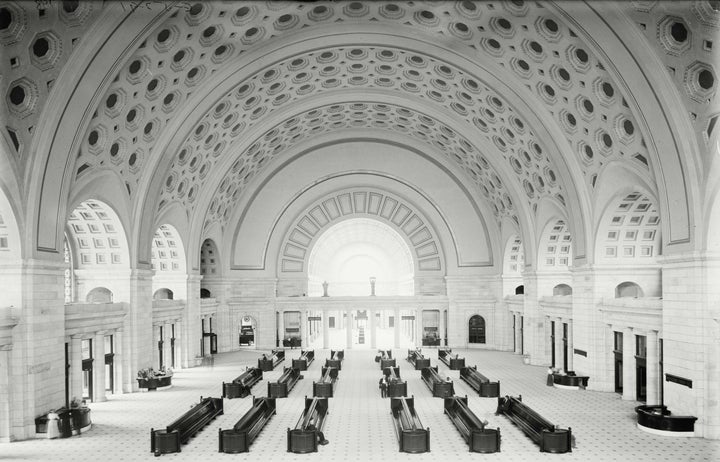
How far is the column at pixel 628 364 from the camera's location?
921 inches

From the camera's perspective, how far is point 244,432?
53.3 ft

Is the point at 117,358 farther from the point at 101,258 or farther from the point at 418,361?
the point at 418,361

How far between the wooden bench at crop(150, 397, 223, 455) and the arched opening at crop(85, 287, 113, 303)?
10.2 m

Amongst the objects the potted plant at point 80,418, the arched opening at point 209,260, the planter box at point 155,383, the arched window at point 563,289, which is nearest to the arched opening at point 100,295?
the planter box at point 155,383

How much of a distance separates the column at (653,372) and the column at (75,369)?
1838 centimetres

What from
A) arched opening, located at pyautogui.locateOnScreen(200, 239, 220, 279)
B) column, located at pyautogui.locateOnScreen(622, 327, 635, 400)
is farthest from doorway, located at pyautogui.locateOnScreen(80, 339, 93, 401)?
column, located at pyautogui.locateOnScreen(622, 327, 635, 400)

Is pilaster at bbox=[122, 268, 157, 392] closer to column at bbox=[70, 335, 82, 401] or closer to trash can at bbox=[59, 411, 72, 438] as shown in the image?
column at bbox=[70, 335, 82, 401]

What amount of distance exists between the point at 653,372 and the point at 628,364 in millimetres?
2084

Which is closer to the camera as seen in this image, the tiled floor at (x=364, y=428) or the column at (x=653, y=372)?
the tiled floor at (x=364, y=428)

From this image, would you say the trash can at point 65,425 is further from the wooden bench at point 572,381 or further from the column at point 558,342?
the column at point 558,342

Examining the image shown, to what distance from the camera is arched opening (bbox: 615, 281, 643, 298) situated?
2848 cm

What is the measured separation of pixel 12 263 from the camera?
18250 mm

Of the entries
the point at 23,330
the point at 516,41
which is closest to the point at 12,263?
the point at 23,330

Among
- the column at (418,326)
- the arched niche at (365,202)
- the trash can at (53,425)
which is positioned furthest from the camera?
the column at (418,326)
